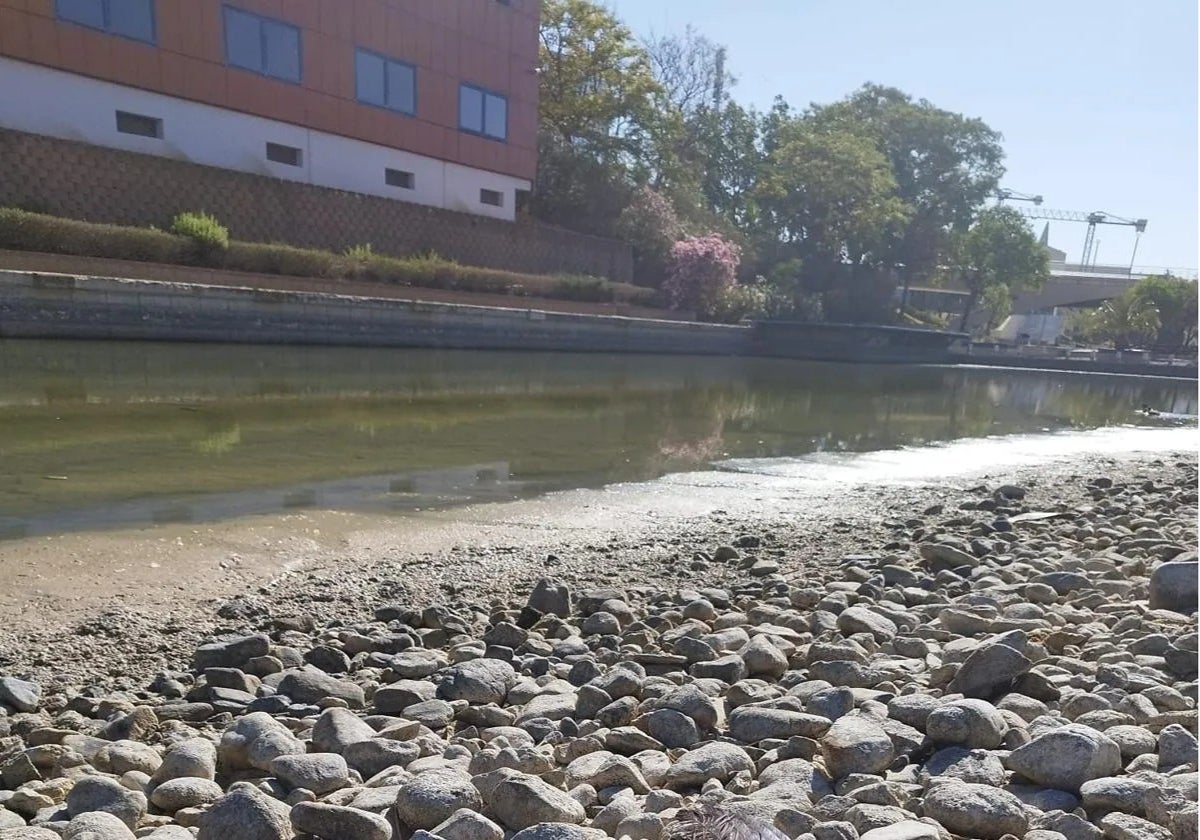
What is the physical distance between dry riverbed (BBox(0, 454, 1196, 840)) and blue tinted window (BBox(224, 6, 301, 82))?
1932cm

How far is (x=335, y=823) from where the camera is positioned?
1.85 metres

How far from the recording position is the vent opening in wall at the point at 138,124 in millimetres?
19062

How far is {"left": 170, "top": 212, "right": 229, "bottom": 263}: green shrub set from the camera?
17047 millimetres

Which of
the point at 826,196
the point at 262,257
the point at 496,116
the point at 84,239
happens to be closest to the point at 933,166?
the point at 826,196

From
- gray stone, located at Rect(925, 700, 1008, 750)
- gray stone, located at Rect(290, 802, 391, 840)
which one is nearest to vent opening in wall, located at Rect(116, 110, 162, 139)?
gray stone, located at Rect(290, 802, 391, 840)

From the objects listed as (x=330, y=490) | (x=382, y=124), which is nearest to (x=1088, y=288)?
(x=382, y=124)

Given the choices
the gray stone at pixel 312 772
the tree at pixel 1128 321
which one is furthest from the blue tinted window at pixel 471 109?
the tree at pixel 1128 321

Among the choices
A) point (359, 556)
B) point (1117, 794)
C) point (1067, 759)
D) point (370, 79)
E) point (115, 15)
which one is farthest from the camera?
point (370, 79)

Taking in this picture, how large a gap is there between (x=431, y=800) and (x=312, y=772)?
41 centimetres

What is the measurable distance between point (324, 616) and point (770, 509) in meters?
3.98

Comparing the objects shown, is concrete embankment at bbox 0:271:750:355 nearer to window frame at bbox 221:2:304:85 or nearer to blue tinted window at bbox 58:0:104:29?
blue tinted window at bbox 58:0:104:29

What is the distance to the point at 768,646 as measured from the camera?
3.14 metres

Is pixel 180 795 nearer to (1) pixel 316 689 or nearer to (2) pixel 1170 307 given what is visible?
(1) pixel 316 689

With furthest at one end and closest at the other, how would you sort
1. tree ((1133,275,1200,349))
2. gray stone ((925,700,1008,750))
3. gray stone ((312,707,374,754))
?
tree ((1133,275,1200,349)) < gray stone ((312,707,374,754)) < gray stone ((925,700,1008,750))
